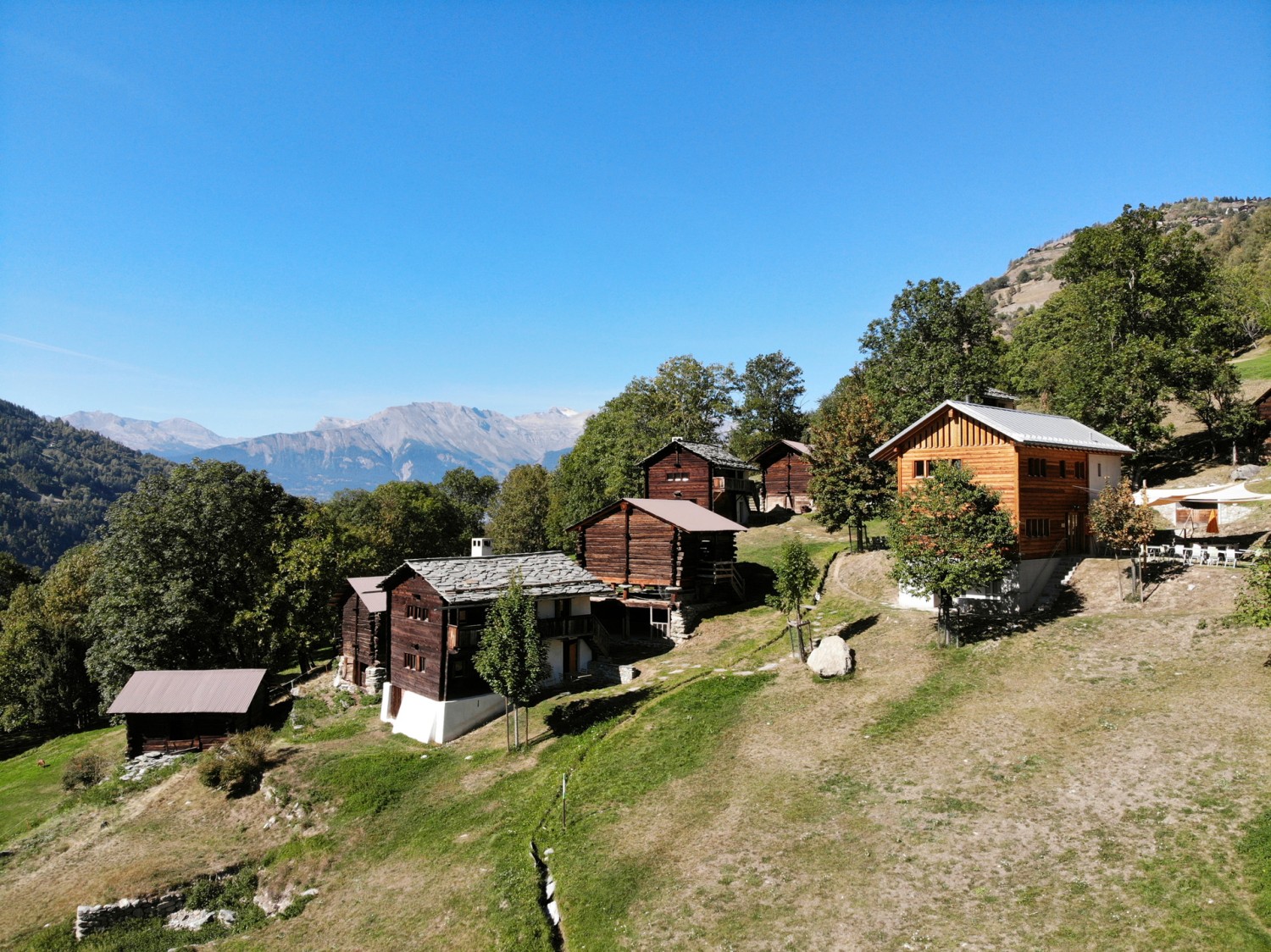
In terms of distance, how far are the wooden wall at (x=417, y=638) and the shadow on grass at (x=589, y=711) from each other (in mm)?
6112

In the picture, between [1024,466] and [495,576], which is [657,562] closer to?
[495,576]

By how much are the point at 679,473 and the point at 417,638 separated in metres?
34.7

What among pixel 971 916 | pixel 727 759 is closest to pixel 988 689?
pixel 727 759

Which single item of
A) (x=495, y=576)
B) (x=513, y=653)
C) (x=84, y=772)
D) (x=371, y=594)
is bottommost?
(x=84, y=772)

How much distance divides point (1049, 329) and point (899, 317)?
45865mm

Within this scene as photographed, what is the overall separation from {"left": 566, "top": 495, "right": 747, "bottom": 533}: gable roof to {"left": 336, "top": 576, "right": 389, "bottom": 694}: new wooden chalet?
1432cm

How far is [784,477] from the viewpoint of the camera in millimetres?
75188

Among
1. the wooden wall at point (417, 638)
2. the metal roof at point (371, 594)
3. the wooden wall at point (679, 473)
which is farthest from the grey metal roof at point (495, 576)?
the wooden wall at point (679, 473)

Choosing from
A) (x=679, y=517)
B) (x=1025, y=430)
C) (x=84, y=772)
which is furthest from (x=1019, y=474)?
(x=84, y=772)

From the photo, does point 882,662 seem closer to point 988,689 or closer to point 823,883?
point 988,689

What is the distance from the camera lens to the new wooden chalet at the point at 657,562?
46062 millimetres

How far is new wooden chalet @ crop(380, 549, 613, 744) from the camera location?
35.0m

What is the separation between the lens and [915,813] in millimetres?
19516

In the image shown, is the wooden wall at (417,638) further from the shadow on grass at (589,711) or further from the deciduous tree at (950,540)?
the deciduous tree at (950,540)
